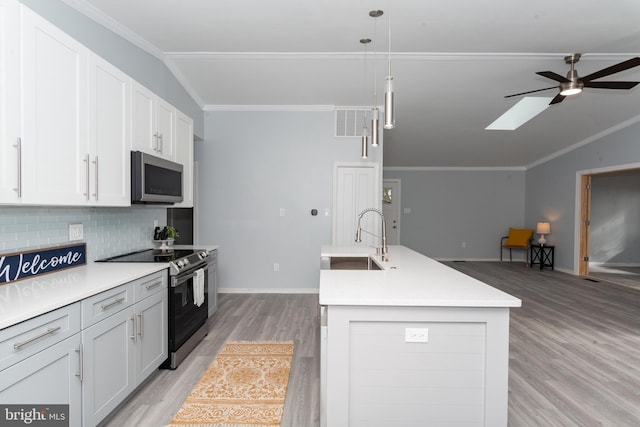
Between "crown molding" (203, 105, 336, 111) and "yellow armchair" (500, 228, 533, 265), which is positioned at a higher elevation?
"crown molding" (203, 105, 336, 111)

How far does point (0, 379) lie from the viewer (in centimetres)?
129

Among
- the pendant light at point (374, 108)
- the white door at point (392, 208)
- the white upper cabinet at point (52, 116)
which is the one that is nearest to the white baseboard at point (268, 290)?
the pendant light at point (374, 108)

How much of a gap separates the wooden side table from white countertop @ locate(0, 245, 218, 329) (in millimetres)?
7601

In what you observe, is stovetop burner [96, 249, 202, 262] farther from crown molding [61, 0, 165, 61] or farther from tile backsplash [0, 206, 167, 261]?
crown molding [61, 0, 165, 61]

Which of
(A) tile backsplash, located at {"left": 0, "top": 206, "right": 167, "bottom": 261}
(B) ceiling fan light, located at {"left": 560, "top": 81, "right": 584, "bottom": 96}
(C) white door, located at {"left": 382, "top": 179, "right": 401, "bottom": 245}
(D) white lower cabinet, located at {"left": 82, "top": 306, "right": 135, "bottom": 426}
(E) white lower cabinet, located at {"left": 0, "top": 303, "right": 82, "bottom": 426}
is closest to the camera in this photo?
(E) white lower cabinet, located at {"left": 0, "top": 303, "right": 82, "bottom": 426}

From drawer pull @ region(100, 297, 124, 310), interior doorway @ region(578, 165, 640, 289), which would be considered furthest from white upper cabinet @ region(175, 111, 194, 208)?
interior doorway @ region(578, 165, 640, 289)

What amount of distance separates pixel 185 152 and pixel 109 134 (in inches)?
52.2

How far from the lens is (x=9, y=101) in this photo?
158cm

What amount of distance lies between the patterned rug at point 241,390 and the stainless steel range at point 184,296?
11.9 inches

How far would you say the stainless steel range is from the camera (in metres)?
2.71

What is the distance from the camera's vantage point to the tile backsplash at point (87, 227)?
205 cm

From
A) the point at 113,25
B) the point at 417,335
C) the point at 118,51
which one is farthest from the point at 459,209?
the point at 113,25

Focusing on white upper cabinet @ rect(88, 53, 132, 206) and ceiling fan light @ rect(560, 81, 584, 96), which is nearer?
white upper cabinet @ rect(88, 53, 132, 206)

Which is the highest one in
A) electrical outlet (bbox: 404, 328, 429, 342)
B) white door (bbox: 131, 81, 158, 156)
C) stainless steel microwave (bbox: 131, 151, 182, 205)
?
white door (bbox: 131, 81, 158, 156)
